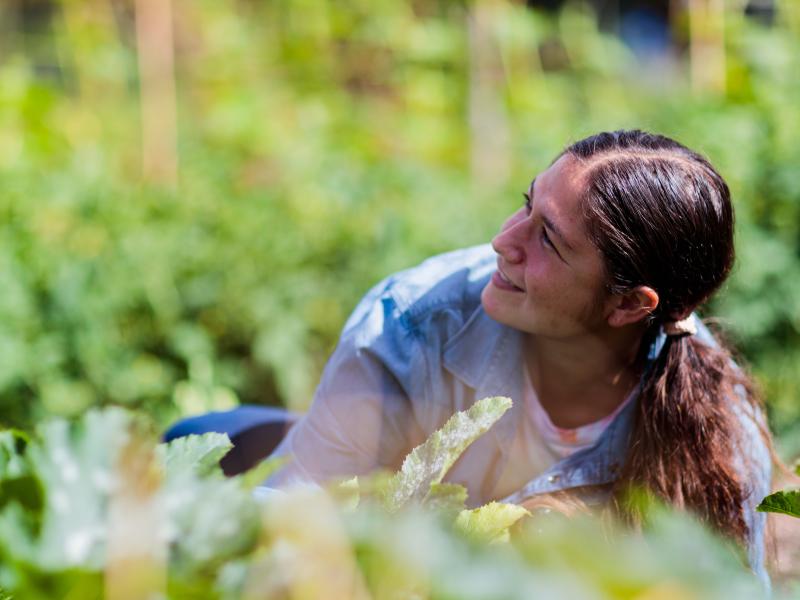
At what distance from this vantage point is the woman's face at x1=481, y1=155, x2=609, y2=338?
1.73 m

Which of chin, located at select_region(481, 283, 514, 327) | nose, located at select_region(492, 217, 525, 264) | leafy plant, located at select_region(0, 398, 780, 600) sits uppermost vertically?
leafy plant, located at select_region(0, 398, 780, 600)

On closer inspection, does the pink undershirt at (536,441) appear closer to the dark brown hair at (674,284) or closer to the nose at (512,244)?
the dark brown hair at (674,284)

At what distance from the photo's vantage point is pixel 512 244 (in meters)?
1.77

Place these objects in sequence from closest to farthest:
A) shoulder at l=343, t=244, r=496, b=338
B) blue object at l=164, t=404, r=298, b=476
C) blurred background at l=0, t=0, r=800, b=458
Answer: shoulder at l=343, t=244, r=496, b=338, blue object at l=164, t=404, r=298, b=476, blurred background at l=0, t=0, r=800, b=458

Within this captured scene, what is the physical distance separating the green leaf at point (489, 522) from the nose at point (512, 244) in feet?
2.92

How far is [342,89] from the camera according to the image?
22.2 ft

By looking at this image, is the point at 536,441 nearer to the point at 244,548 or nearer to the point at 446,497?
the point at 446,497

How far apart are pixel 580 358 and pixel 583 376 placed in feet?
0.17

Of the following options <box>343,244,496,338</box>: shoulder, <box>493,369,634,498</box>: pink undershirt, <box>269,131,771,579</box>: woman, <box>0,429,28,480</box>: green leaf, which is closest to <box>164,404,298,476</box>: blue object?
<box>269,131,771,579</box>: woman

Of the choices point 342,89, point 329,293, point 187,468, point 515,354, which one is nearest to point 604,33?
point 342,89

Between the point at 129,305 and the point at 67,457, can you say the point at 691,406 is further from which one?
the point at 129,305

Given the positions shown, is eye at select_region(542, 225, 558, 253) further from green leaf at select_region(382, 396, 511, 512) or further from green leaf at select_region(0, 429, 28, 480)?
green leaf at select_region(0, 429, 28, 480)

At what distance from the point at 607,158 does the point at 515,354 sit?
1.46 feet

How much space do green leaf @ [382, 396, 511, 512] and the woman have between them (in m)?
0.85
